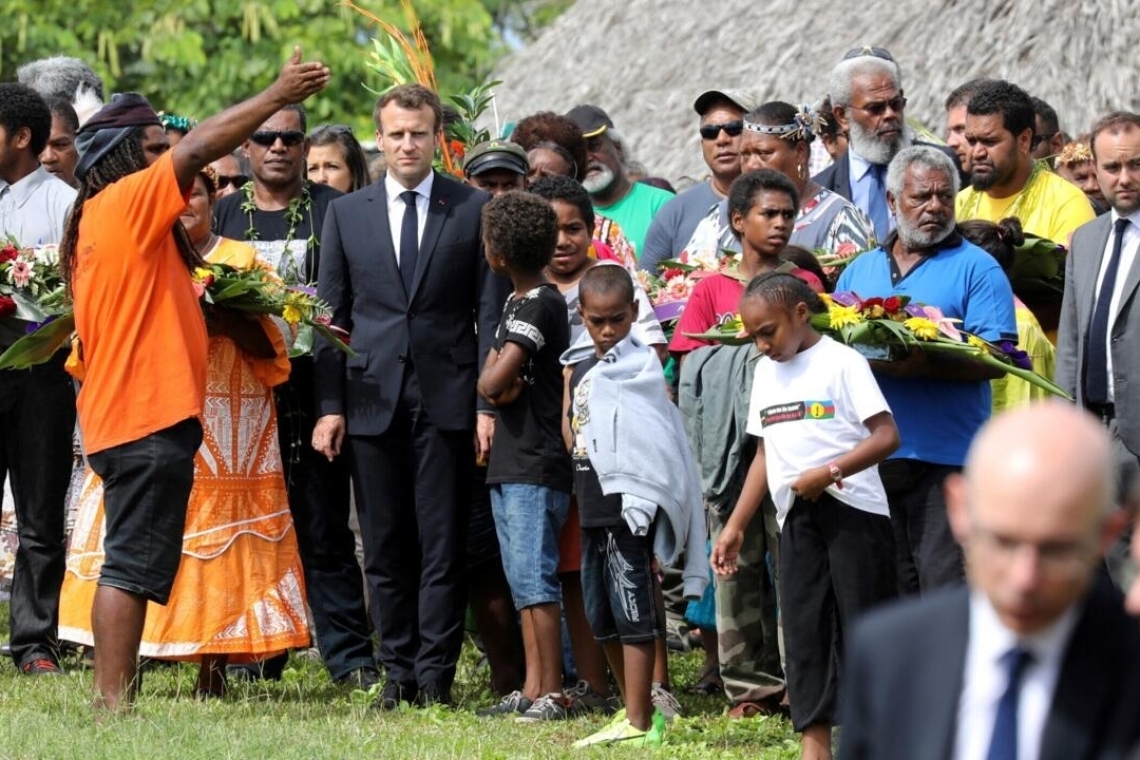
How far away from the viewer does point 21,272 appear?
341 inches

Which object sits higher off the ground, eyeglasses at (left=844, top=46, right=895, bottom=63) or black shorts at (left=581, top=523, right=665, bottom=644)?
eyeglasses at (left=844, top=46, right=895, bottom=63)

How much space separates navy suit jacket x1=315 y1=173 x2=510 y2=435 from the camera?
8.41m

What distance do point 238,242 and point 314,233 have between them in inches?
26.8

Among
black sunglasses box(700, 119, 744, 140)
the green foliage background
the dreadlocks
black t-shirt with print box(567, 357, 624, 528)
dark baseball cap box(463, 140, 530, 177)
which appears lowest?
black t-shirt with print box(567, 357, 624, 528)

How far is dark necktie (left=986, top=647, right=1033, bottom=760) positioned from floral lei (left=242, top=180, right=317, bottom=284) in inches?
260

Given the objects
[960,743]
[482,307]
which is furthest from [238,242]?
[960,743]

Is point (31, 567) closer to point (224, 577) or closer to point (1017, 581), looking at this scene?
point (224, 577)

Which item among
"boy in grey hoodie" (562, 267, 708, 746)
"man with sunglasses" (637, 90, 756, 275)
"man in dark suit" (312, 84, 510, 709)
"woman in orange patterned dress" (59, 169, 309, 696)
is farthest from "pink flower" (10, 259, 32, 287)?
"man with sunglasses" (637, 90, 756, 275)

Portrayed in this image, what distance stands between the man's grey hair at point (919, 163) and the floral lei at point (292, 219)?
283 cm

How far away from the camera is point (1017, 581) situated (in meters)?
2.77

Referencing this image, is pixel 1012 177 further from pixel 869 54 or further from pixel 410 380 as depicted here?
pixel 410 380

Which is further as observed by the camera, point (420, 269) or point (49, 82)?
point (49, 82)

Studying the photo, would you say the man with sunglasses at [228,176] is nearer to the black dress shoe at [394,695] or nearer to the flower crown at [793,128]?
the flower crown at [793,128]

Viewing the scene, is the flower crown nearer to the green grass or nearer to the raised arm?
the green grass
